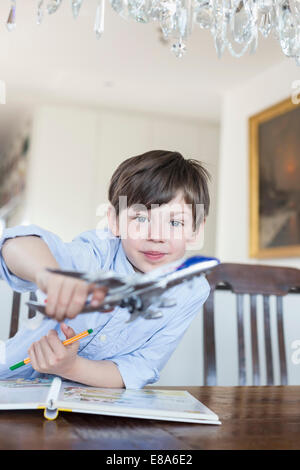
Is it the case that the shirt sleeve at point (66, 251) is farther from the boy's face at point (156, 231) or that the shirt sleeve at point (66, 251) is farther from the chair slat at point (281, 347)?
the chair slat at point (281, 347)

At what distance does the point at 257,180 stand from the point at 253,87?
2.51 ft

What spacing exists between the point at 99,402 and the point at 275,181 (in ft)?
10.7

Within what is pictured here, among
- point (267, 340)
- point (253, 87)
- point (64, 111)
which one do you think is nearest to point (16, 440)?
point (267, 340)

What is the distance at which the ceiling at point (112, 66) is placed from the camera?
3.26 meters

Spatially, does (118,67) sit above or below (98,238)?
above

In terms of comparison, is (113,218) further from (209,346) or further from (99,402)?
(209,346)

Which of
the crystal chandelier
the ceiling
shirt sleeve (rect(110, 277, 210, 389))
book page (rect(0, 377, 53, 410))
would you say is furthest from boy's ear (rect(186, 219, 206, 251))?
the ceiling

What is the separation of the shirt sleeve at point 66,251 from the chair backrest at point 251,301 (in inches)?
17.2

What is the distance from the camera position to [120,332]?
797mm

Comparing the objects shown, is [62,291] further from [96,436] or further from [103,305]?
[96,436]

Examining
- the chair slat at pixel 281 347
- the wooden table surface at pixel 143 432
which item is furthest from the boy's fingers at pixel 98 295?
the chair slat at pixel 281 347

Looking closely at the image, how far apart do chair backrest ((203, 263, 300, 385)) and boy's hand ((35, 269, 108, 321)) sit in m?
0.76

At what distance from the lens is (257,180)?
12.7ft

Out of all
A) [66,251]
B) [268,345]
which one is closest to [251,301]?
[268,345]
